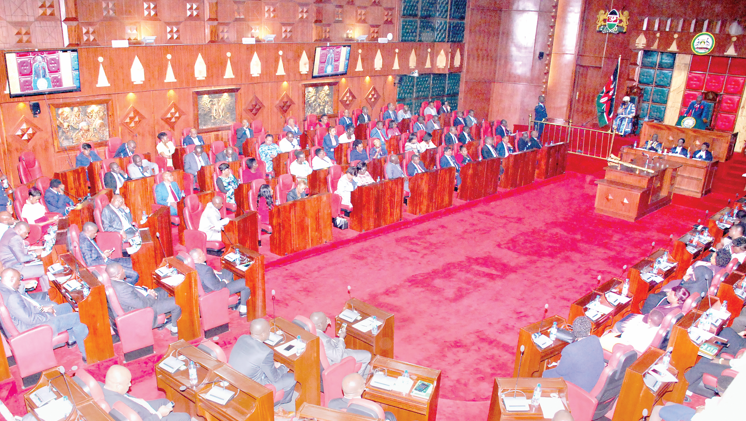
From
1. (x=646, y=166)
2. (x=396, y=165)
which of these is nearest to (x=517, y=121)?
(x=646, y=166)

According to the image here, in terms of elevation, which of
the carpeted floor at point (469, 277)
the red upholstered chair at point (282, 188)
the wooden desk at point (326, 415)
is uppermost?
the red upholstered chair at point (282, 188)

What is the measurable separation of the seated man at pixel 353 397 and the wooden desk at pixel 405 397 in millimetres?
92

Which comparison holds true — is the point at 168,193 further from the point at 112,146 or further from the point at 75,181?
the point at 112,146

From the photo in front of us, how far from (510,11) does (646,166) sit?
8.51 m

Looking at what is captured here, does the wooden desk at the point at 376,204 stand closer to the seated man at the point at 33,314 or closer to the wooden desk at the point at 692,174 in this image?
the seated man at the point at 33,314

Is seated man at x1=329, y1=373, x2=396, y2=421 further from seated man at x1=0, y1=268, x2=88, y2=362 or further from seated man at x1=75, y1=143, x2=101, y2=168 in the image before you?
seated man at x1=75, y1=143, x2=101, y2=168

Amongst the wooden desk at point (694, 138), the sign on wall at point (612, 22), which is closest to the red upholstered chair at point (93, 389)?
the wooden desk at point (694, 138)

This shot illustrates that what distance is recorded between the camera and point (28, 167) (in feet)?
32.9

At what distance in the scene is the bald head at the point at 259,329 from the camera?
4.70 m

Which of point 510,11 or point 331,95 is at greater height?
point 510,11

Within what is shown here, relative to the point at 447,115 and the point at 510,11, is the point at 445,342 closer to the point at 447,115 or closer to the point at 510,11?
the point at 447,115

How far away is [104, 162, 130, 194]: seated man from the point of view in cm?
883

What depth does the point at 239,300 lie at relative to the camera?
21.4ft

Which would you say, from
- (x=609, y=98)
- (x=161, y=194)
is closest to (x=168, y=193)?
(x=161, y=194)
